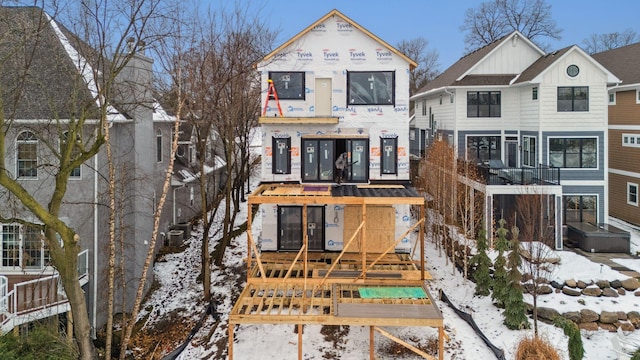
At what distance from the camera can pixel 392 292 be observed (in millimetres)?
→ 14211

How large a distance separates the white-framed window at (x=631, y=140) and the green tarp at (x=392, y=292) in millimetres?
17844

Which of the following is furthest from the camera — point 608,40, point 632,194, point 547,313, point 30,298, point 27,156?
point 608,40

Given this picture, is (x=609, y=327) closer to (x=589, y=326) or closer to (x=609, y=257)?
(x=589, y=326)

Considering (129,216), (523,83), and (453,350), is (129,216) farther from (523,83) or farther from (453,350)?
(523,83)

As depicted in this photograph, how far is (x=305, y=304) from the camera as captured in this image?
13.4m

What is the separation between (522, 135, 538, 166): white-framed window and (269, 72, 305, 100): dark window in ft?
42.6

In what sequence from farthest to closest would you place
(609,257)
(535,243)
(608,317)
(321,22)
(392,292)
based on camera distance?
(535,243) < (609,257) < (321,22) < (608,317) < (392,292)

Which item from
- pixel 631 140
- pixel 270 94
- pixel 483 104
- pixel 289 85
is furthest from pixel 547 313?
pixel 631 140

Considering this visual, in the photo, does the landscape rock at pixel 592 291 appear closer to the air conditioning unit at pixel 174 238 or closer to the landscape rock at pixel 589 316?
the landscape rock at pixel 589 316

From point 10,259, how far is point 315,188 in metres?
10.4

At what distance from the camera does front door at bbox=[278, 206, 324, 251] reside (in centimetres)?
1766

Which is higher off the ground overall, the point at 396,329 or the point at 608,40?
the point at 608,40

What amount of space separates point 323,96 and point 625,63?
19.4m

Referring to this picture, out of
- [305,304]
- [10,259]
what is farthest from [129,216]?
[305,304]
